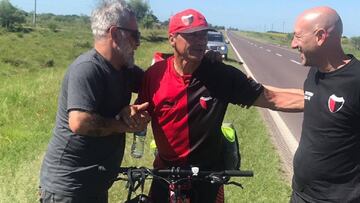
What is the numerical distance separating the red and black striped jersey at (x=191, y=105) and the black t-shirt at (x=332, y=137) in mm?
558

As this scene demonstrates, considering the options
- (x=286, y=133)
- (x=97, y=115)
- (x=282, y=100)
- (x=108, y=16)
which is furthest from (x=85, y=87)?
(x=286, y=133)

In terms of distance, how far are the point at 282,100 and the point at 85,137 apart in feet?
5.03

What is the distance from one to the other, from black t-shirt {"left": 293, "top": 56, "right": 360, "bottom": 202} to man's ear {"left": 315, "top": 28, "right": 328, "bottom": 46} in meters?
0.20

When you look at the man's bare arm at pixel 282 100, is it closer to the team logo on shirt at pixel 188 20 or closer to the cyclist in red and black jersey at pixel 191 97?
the cyclist in red and black jersey at pixel 191 97

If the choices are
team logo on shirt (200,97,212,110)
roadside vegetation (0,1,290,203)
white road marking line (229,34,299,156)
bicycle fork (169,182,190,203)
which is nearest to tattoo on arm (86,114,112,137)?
bicycle fork (169,182,190,203)

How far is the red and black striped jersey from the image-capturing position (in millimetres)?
3652

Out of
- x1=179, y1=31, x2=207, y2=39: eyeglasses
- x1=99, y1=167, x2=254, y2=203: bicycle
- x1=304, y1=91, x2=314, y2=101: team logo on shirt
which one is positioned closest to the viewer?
x1=99, y1=167, x2=254, y2=203: bicycle

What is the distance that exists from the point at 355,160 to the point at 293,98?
33.5 inches

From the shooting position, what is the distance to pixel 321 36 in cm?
331

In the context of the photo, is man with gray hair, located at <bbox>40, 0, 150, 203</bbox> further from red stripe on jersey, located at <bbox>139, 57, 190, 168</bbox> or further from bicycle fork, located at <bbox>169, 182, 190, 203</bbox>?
bicycle fork, located at <bbox>169, 182, 190, 203</bbox>

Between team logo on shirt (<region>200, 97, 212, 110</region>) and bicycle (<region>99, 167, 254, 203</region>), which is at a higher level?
team logo on shirt (<region>200, 97, 212, 110</region>)

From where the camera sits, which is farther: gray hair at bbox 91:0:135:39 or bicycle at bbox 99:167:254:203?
gray hair at bbox 91:0:135:39

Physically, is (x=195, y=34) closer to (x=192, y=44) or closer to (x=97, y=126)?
(x=192, y=44)

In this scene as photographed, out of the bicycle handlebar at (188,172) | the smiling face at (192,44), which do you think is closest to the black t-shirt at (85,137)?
the bicycle handlebar at (188,172)
